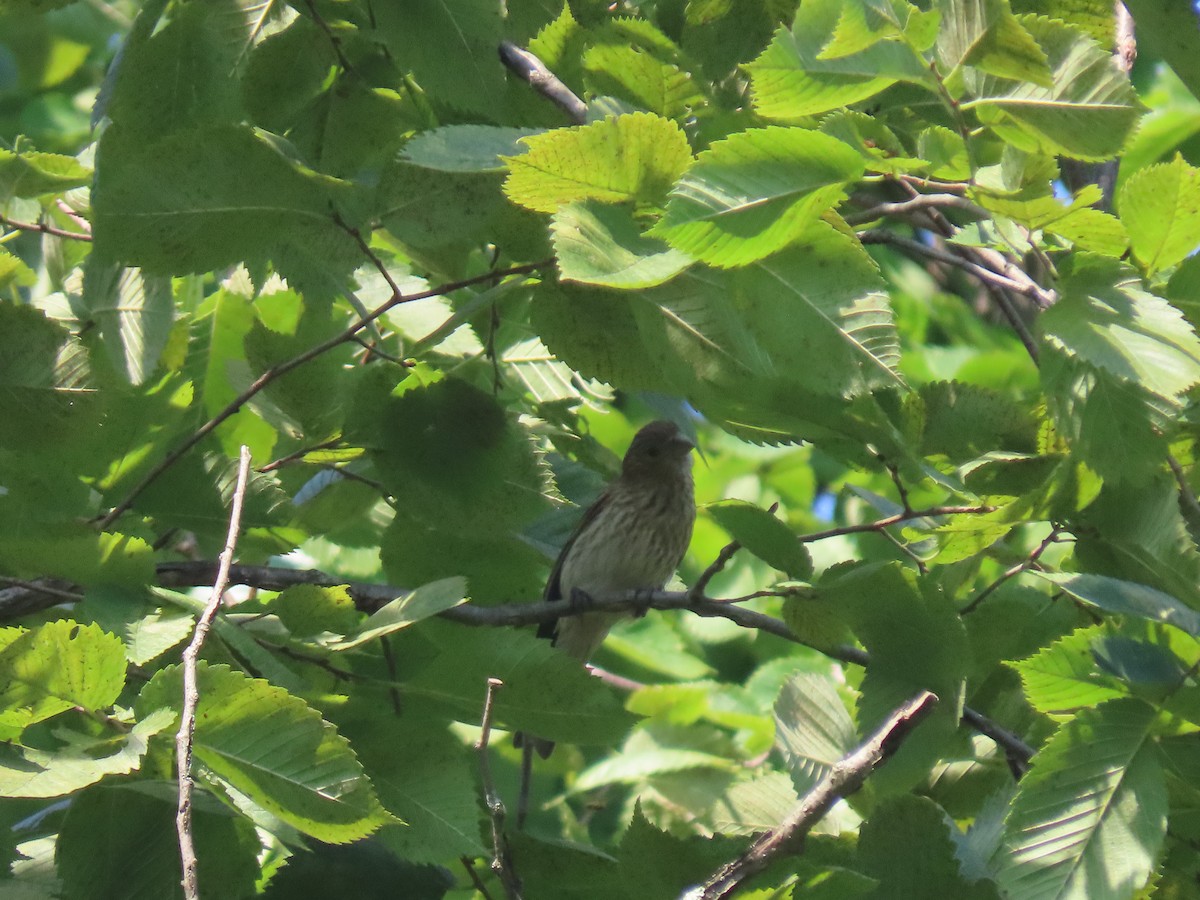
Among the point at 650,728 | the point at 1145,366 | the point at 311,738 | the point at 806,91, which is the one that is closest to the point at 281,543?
the point at 311,738

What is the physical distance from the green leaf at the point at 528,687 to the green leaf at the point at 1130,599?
2.88ft

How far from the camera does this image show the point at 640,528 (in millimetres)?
5707

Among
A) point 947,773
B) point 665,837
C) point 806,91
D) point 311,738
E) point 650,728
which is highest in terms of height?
point 806,91

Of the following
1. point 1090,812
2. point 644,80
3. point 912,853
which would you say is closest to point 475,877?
point 912,853

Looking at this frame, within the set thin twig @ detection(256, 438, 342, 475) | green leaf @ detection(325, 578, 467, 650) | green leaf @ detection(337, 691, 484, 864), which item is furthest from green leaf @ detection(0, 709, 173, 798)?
thin twig @ detection(256, 438, 342, 475)

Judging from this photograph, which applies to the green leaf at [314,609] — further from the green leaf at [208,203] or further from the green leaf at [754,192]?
the green leaf at [754,192]

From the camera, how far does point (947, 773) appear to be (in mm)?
3230

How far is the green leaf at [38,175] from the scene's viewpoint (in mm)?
2895

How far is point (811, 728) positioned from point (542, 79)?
65.3 inches

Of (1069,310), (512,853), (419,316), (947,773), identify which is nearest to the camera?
(1069,310)

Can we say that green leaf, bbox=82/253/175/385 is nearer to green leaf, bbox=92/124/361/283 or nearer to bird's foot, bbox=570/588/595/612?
green leaf, bbox=92/124/361/283

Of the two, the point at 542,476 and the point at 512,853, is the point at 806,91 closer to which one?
the point at 542,476

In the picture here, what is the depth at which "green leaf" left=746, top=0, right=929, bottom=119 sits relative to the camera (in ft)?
6.36

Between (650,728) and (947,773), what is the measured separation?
1980mm
